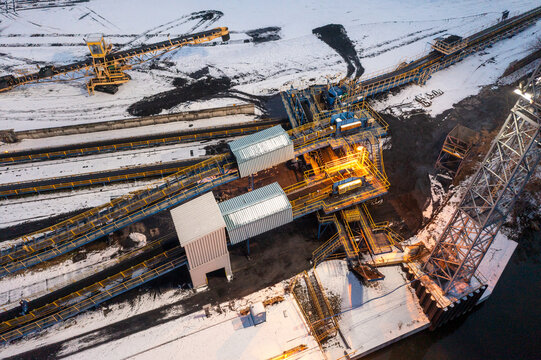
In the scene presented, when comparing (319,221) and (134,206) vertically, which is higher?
(134,206)

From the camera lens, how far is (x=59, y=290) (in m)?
31.8

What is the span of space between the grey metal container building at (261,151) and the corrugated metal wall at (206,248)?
8.17 meters

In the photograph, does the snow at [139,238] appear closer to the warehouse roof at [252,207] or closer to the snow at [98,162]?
the warehouse roof at [252,207]

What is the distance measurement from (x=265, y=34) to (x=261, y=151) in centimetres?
3902

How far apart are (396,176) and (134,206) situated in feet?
96.1

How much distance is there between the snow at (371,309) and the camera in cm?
2870

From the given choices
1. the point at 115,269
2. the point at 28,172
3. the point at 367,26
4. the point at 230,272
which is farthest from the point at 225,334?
the point at 367,26

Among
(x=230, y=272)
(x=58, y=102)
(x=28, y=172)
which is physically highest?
(x=58, y=102)

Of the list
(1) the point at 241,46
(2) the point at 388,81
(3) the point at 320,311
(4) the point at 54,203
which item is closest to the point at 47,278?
(4) the point at 54,203

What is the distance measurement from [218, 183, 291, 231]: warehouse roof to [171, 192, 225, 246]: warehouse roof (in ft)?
5.26

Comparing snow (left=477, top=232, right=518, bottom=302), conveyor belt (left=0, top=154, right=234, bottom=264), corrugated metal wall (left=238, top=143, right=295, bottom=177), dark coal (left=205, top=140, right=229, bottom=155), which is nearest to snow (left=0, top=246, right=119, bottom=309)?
conveyor belt (left=0, top=154, right=234, bottom=264)

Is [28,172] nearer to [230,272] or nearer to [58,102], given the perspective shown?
[58,102]

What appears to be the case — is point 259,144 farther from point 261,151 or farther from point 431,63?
point 431,63

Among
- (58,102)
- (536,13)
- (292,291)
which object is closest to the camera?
(292,291)
